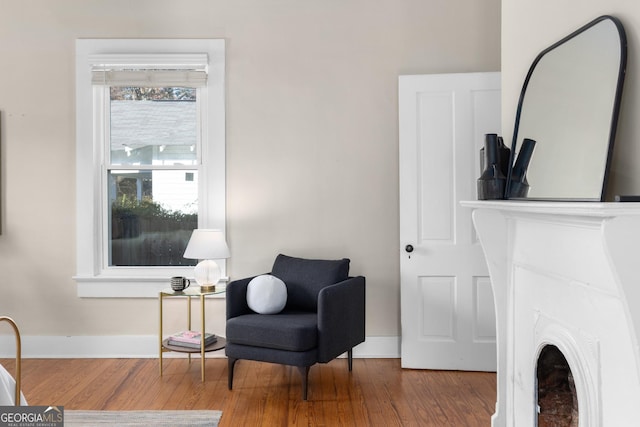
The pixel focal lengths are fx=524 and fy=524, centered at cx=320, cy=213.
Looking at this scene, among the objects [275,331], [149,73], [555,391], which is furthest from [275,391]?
[149,73]

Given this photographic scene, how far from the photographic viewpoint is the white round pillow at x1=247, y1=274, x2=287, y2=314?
139 inches

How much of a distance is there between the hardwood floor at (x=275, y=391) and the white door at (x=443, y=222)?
24 centimetres

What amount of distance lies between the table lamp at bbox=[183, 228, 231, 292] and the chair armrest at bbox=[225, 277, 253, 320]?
26 centimetres

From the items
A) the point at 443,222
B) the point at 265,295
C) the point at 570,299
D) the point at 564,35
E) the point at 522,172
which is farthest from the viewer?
the point at 443,222

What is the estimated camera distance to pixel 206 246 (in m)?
3.66

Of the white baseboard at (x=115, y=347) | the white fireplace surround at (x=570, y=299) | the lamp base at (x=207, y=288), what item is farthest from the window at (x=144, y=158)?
the white fireplace surround at (x=570, y=299)

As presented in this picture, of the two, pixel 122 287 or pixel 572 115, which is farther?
pixel 122 287

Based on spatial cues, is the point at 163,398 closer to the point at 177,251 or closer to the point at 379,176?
the point at 177,251

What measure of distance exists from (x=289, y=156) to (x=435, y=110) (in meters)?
1.17

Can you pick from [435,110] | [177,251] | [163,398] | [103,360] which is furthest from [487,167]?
[103,360]

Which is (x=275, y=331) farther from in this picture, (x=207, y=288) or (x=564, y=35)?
(x=564, y=35)

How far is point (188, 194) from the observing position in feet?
13.8

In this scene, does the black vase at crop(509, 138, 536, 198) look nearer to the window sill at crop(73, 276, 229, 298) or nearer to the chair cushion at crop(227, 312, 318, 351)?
the chair cushion at crop(227, 312, 318, 351)

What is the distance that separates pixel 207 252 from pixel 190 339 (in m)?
0.63
